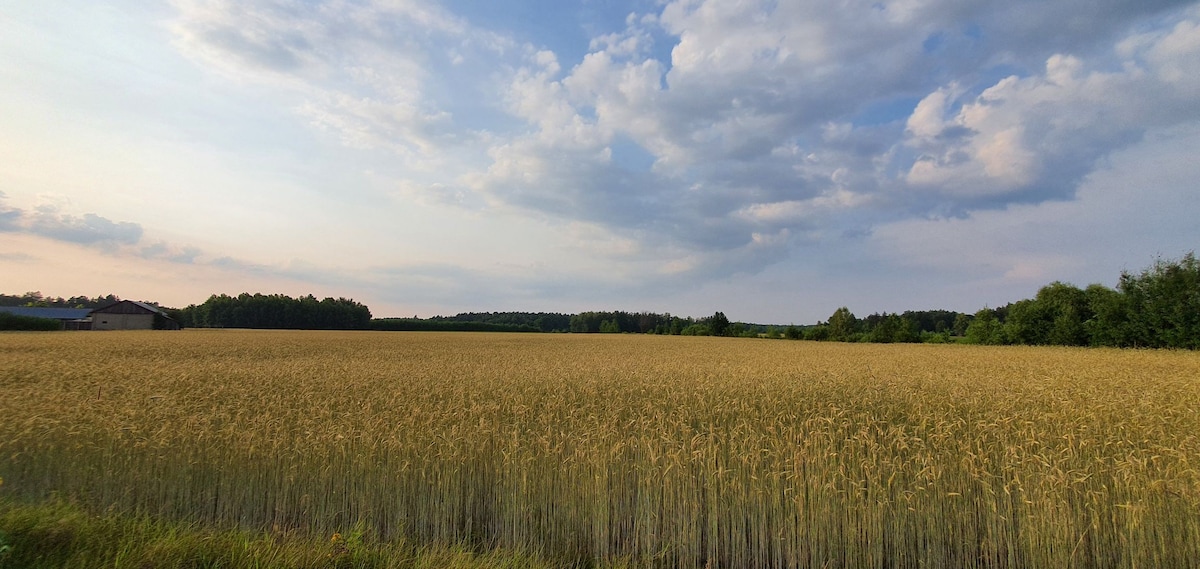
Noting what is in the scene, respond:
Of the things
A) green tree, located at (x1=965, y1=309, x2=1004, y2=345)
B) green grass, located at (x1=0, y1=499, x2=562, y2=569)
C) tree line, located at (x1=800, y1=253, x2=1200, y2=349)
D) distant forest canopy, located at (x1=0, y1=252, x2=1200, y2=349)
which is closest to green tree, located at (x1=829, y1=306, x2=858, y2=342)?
distant forest canopy, located at (x1=0, y1=252, x2=1200, y2=349)

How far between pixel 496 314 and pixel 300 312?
61.8 metres

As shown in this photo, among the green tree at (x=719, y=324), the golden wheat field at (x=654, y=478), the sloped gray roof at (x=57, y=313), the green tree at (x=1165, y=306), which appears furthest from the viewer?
the green tree at (x=719, y=324)

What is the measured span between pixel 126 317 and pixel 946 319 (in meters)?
149

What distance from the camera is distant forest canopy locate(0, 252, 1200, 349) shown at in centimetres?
3725

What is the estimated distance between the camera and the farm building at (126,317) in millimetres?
68875

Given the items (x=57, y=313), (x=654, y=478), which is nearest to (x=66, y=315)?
(x=57, y=313)

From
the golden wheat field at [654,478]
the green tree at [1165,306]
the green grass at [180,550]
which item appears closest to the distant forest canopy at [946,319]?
the green tree at [1165,306]

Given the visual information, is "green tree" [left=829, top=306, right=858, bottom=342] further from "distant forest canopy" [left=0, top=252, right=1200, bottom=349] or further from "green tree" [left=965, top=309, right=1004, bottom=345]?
"green tree" [left=965, top=309, right=1004, bottom=345]

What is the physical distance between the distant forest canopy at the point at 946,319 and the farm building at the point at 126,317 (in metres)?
15.1

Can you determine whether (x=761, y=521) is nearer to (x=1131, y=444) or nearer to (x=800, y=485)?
(x=800, y=485)

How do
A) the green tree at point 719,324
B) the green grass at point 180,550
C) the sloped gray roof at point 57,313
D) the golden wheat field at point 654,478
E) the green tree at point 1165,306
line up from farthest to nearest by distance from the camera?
the green tree at point 719,324 → the sloped gray roof at point 57,313 → the green tree at point 1165,306 → the golden wheat field at point 654,478 → the green grass at point 180,550

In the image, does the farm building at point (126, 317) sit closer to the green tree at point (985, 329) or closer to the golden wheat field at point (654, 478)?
the golden wheat field at point (654, 478)

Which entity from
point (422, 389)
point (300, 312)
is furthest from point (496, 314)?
point (422, 389)

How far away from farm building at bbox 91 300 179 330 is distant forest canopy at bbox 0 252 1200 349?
15146 millimetres
